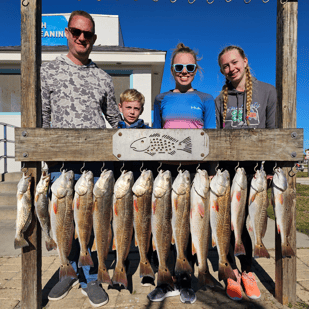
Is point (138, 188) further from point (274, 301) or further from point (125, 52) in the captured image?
point (125, 52)

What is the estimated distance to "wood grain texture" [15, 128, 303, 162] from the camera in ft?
7.70

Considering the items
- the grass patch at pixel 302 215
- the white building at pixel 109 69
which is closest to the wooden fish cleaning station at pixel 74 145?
the grass patch at pixel 302 215

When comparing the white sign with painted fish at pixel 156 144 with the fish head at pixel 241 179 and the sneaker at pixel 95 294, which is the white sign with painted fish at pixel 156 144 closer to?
the fish head at pixel 241 179

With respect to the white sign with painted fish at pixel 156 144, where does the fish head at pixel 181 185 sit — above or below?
below

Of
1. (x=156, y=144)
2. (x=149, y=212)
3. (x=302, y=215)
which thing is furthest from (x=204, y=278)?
(x=302, y=215)

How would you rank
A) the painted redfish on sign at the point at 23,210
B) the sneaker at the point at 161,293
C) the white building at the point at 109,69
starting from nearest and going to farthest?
the painted redfish on sign at the point at 23,210 < the sneaker at the point at 161,293 < the white building at the point at 109,69

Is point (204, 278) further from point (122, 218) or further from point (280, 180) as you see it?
point (280, 180)

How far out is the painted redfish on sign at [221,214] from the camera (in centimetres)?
225

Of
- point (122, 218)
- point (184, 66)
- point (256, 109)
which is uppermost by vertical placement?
point (184, 66)

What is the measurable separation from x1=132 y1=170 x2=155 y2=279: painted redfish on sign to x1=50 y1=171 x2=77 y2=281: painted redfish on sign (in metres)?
0.59

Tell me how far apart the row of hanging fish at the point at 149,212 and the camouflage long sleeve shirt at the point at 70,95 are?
670mm

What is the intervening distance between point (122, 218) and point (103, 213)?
18 centimetres

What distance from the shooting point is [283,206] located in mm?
2340

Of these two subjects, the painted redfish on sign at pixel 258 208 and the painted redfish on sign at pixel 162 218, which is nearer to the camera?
the painted redfish on sign at pixel 162 218
